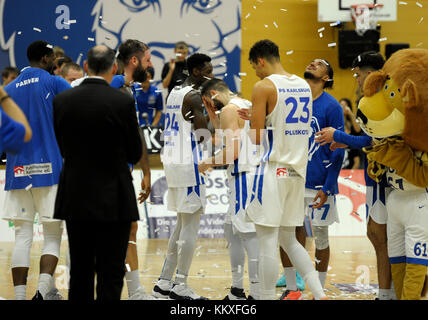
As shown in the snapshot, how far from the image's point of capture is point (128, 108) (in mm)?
3945

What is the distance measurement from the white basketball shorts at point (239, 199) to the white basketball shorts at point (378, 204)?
1.07 m

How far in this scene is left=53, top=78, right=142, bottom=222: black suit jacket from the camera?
3.87 meters

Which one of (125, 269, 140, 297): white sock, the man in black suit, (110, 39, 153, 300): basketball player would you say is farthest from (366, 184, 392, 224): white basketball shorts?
the man in black suit

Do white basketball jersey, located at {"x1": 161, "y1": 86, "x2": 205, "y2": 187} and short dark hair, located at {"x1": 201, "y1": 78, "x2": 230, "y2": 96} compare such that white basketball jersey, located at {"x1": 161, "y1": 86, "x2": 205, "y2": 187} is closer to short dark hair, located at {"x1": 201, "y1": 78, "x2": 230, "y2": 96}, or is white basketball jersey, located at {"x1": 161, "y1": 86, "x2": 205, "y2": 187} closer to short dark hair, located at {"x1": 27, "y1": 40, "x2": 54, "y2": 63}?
short dark hair, located at {"x1": 201, "y1": 78, "x2": 230, "y2": 96}

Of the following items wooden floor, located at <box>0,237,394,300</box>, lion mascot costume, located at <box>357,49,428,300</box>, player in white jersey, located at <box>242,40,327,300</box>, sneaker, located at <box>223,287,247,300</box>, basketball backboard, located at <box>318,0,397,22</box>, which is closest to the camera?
lion mascot costume, located at <box>357,49,428,300</box>

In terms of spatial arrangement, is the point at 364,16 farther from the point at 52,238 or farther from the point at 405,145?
the point at 52,238

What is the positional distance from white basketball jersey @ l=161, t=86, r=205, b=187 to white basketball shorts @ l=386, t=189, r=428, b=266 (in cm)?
193

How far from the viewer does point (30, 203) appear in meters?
5.29

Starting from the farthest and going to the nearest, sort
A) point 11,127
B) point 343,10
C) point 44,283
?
point 343,10 → point 44,283 → point 11,127

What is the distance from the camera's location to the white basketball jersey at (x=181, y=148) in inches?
238

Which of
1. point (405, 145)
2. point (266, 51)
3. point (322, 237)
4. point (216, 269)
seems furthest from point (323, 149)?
point (216, 269)

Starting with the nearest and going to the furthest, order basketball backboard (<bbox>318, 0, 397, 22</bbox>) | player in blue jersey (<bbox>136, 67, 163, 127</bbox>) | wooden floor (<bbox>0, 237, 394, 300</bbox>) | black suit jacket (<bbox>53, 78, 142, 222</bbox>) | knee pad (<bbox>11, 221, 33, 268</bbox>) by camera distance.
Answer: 1. black suit jacket (<bbox>53, 78, 142, 222</bbox>)
2. knee pad (<bbox>11, 221, 33, 268</bbox>)
3. wooden floor (<bbox>0, 237, 394, 300</bbox>)
4. player in blue jersey (<bbox>136, 67, 163, 127</bbox>)
5. basketball backboard (<bbox>318, 0, 397, 22</bbox>)

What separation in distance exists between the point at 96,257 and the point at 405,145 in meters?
2.50

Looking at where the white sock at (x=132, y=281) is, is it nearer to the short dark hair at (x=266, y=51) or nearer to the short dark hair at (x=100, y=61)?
the short dark hair at (x=100, y=61)
